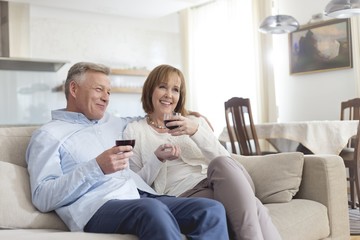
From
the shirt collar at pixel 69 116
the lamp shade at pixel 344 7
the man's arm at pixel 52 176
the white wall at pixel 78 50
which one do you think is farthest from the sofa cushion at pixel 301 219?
the white wall at pixel 78 50

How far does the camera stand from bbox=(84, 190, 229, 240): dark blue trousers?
1383 mm

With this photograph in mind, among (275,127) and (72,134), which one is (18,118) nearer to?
(275,127)

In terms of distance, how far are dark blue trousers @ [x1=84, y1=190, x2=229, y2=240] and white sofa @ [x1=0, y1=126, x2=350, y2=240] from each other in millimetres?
111

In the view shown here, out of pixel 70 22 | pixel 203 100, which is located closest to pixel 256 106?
pixel 203 100

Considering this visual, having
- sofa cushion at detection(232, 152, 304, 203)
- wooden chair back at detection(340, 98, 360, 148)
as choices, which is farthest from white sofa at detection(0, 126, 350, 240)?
wooden chair back at detection(340, 98, 360, 148)

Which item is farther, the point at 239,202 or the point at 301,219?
the point at 301,219

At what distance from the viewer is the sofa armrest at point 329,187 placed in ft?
6.80

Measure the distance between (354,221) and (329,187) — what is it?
1413 mm

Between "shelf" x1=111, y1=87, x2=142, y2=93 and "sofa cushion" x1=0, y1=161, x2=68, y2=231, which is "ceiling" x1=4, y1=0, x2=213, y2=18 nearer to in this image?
"shelf" x1=111, y1=87, x2=142, y2=93

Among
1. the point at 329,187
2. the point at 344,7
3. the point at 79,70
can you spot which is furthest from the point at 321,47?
the point at 79,70

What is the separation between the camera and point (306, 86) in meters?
5.62

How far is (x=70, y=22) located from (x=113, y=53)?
2.65 feet

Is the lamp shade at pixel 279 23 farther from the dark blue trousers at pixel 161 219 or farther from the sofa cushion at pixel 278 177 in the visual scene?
the dark blue trousers at pixel 161 219

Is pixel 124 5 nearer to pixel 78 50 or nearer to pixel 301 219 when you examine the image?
pixel 78 50
